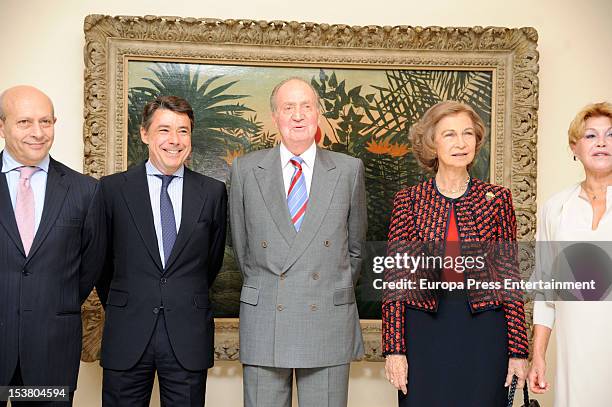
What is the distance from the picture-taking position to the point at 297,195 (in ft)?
9.66

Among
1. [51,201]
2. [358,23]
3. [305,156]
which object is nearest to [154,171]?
[51,201]

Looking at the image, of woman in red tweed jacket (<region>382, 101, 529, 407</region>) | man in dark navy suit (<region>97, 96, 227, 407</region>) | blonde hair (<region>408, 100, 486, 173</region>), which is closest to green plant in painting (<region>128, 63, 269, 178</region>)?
man in dark navy suit (<region>97, 96, 227, 407</region>)

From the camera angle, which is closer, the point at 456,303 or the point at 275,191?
the point at 456,303

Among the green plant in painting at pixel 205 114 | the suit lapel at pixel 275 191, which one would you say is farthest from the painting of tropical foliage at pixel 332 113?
the suit lapel at pixel 275 191

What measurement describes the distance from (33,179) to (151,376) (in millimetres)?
976

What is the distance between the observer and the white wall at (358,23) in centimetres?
398

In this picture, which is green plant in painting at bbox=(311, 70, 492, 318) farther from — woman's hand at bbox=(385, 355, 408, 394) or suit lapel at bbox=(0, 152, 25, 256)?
suit lapel at bbox=(0, 152, 25, 256)

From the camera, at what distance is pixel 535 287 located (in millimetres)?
2826

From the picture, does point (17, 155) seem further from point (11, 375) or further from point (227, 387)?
point (227, 387)

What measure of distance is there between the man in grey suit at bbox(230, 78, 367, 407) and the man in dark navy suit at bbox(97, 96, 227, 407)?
0.21 metres

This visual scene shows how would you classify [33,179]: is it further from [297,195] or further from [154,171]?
[297,195]

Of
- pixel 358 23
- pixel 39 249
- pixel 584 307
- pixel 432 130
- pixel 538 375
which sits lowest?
pixel 538 375

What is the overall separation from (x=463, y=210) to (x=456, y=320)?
43 centimetres

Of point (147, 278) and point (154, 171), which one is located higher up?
point (154, 171)
